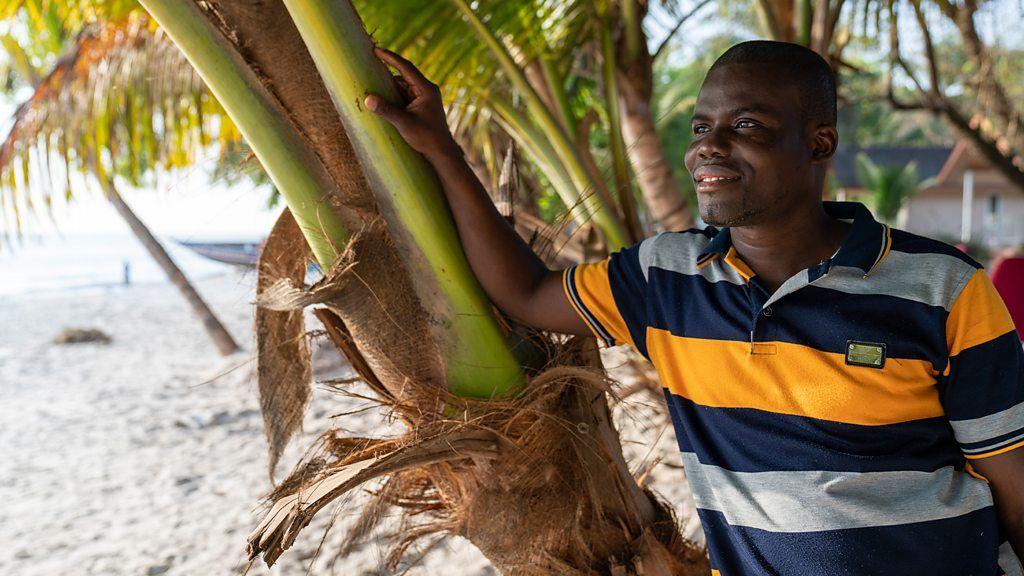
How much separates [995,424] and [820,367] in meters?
0.26

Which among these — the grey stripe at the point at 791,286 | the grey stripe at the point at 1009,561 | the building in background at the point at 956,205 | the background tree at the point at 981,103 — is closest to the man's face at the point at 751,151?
the grey stripe at the point at 791,286

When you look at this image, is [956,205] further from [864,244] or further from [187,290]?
[864,244]

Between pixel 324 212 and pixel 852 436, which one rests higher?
pixel 324 212

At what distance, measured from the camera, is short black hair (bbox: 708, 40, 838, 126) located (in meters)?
1.24

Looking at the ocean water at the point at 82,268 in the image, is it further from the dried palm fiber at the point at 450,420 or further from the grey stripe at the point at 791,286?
the grey stripe at the point at 791,286

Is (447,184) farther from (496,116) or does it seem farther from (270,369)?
(496,116)

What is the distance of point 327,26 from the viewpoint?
1.27 meters

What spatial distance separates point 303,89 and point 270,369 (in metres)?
0.55

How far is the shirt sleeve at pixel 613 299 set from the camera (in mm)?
1454

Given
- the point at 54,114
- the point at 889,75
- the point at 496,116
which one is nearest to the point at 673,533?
the point at 496,116

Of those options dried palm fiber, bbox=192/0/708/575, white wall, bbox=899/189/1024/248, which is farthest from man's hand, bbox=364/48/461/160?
white wall, bbox=899/189/1024/248

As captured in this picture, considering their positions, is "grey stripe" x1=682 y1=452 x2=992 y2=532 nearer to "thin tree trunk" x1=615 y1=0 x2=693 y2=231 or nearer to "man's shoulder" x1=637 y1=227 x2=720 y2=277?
"man's shoulder" x1=637 y1=227 x2=720 y2=277

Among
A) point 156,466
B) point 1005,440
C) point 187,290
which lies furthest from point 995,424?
point 187,290

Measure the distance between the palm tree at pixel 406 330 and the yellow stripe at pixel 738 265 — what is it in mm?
327
